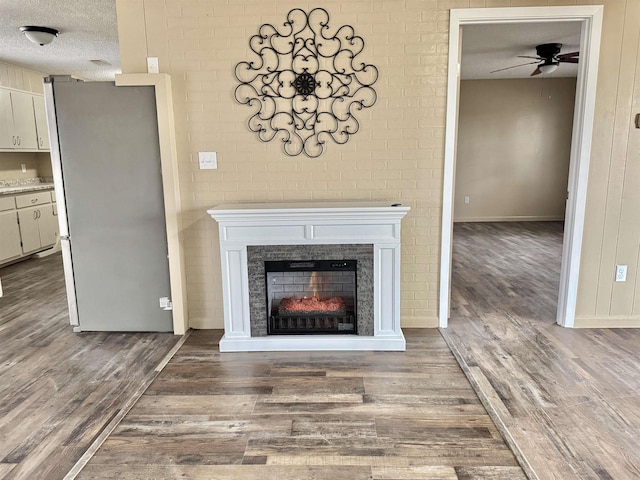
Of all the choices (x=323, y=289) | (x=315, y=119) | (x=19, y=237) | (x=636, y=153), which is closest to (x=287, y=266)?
(x=323, y=289)

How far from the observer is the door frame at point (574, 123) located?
2.84m

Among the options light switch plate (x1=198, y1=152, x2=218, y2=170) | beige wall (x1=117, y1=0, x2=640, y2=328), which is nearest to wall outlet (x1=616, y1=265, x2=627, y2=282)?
beige wall (x1=117, y1=0, x2=640, y2=328)

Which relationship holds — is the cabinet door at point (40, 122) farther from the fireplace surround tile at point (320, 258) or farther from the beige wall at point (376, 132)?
the fireplace surround tile at point (320, 258)

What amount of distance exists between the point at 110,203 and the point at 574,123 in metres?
3.27

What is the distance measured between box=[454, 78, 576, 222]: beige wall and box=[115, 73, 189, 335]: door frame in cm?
588

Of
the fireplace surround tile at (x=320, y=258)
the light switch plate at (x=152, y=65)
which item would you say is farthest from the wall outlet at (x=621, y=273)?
the light switch plate at (x=152, y=65)

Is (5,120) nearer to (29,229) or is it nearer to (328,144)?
(29,229)

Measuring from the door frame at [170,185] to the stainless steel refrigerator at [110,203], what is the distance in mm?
52

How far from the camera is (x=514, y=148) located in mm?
7840

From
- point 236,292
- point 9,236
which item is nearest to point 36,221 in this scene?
point 9,236

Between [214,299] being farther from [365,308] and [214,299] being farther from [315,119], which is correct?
[315,119]

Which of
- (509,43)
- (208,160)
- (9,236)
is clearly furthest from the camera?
(509,43)

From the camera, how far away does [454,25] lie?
2.87 metres

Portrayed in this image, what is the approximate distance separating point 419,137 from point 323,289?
1225mm
